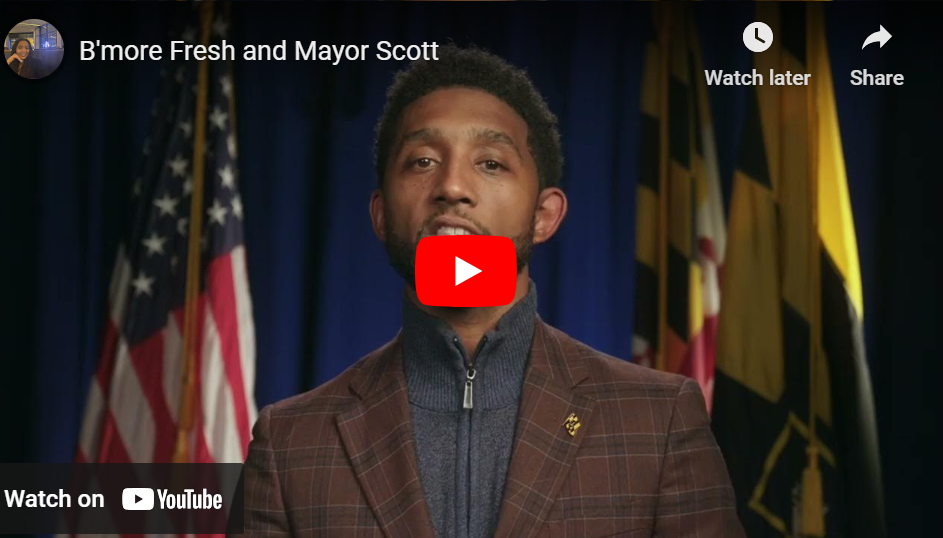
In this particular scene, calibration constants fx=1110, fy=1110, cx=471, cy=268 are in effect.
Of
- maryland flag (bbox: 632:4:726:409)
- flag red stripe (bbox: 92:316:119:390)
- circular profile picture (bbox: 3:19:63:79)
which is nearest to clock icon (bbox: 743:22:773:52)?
maryland flag (bbox: 632:4:726:409)

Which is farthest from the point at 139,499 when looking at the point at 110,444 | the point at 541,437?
the point at 541,437

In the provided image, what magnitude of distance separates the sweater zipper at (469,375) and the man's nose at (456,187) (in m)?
0.23

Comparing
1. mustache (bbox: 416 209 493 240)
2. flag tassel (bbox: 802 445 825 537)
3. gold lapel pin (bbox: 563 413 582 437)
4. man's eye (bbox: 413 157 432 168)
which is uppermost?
man's eye (bbox: 413 157 432 168)

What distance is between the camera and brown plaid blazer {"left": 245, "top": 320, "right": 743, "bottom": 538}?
5.61 ft

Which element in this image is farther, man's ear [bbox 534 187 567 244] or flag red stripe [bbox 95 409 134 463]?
flag red stripe [bbox 95 409 134 463]

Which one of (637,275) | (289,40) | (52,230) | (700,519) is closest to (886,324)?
(637,275)

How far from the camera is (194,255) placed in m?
3.32

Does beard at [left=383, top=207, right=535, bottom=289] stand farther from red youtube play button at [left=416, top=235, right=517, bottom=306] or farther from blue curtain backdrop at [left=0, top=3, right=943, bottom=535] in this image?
blue curtain backdrop at [left=0, top=3, right=943, bottom=535]

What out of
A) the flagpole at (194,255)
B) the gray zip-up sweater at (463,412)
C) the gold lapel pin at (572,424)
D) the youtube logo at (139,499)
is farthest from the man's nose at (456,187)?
the youtube logo at (139,499)

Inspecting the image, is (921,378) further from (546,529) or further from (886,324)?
(546,529)

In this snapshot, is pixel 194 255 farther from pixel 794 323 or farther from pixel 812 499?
pixel 812 499

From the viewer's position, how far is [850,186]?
3.33m

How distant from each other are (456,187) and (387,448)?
0.43 m

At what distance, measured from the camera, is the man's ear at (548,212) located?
2.00 m
